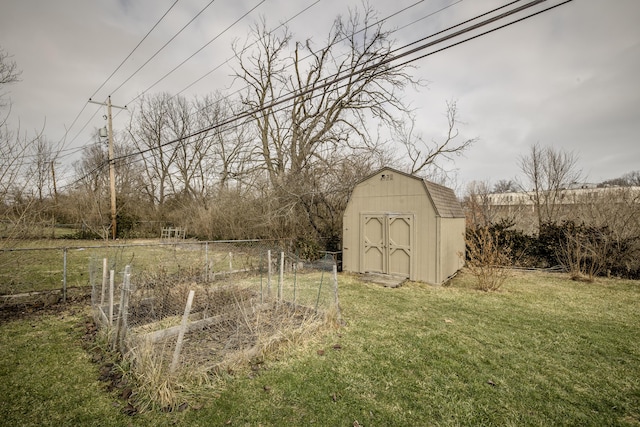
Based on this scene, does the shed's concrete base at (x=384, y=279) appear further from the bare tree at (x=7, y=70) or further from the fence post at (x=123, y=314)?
the bare tree at (x=7, y=70)

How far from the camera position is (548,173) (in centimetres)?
1853

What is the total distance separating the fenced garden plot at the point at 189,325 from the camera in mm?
3361

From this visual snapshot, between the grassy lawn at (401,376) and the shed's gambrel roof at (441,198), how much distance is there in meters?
3.39

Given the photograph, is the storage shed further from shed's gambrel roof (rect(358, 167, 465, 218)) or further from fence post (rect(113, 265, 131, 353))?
fence post (rect(113, 265, 131, 353))

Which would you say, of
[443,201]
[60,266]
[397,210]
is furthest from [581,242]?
[60,266]

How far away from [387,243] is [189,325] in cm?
626

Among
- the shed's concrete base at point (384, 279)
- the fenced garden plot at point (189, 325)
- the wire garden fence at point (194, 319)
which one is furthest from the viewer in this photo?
the shed's concrete base at point (384, 279)

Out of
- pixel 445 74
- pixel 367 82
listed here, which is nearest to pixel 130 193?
pixel 367 82

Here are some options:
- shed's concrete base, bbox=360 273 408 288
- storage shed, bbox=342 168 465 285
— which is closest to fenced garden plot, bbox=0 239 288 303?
storage shed, bbox=342 168 465 285

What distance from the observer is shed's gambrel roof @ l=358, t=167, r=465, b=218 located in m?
8.45

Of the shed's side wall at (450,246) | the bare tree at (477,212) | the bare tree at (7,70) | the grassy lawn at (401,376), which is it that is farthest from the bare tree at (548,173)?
the bare tree at (7,70)

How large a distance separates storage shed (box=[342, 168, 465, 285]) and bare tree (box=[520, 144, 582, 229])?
12.7m

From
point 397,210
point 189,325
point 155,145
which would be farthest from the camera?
point 155,145

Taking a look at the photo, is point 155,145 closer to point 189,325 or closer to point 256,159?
point 256,159
